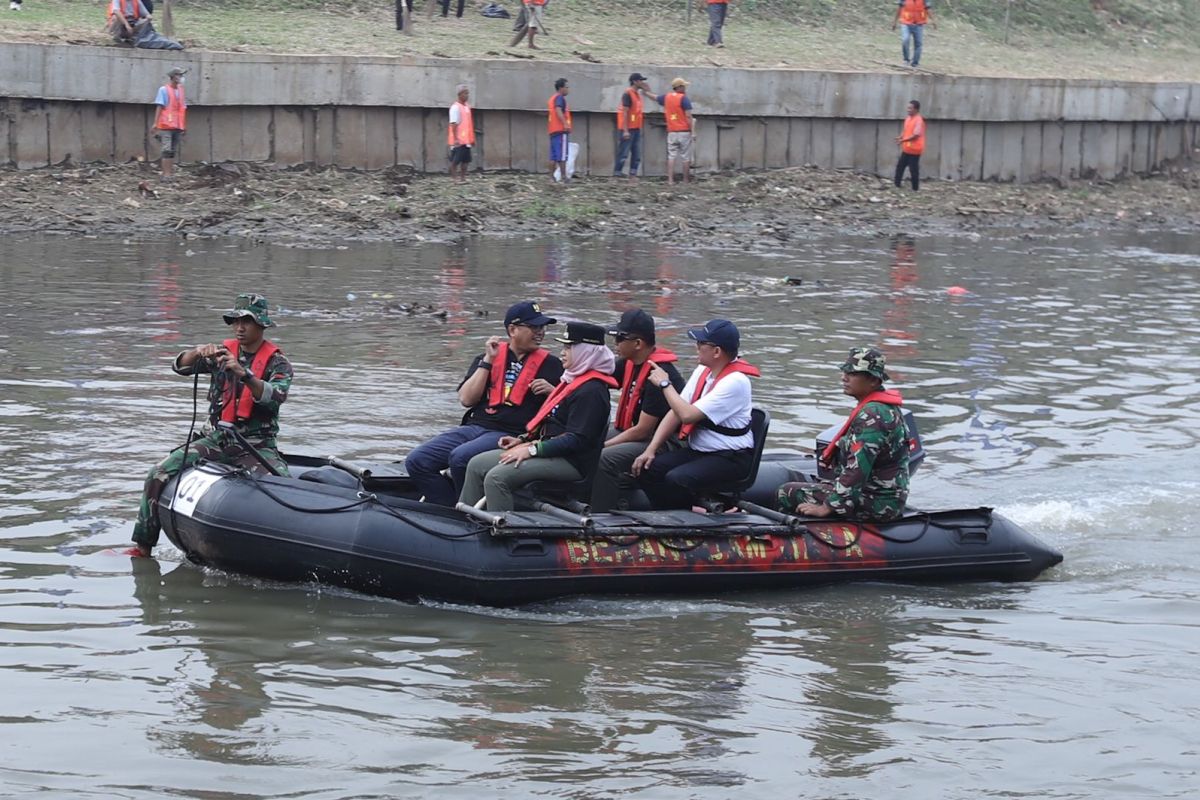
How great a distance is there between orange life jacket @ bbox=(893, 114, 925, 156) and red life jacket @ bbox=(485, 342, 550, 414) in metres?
19.1

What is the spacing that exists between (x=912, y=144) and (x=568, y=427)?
64.6ft

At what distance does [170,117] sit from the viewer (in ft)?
76.3

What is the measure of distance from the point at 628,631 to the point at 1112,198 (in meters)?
24.1

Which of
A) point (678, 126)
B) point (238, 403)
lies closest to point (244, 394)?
point (238, 403)

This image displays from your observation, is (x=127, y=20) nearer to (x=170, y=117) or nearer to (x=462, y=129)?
(x=170, y=117)

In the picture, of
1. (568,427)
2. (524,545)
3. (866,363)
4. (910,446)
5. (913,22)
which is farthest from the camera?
(913,22)

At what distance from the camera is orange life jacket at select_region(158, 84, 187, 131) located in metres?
23.1

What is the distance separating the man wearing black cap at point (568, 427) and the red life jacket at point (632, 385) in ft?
1.51

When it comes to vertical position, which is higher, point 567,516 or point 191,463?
point 191,463

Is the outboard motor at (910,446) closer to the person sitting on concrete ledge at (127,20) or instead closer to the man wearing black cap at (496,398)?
the man wearing black cap at (496,398)

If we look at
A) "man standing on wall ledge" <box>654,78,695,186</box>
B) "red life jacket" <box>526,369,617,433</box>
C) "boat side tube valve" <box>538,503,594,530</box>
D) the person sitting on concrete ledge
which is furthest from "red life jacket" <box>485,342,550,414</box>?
"man standing on wall ledge" <box>654,78,695,186</box>

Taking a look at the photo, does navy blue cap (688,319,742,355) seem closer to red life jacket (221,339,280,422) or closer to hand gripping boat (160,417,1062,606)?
hand gripping boat (160,417,1062,606)

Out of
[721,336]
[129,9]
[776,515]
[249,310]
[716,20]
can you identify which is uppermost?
[716,20]

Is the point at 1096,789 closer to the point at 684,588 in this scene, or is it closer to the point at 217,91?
the point at 684,588
